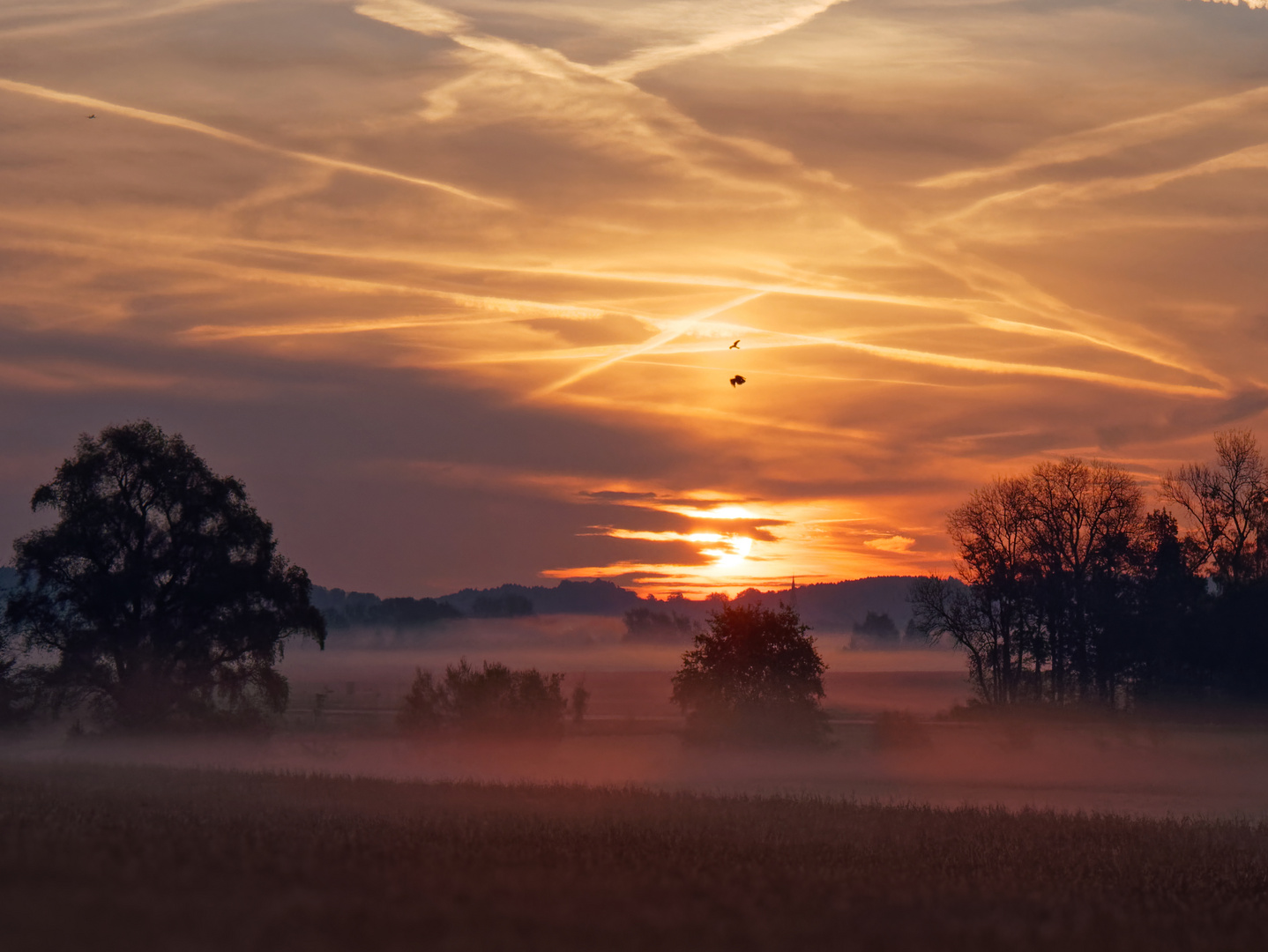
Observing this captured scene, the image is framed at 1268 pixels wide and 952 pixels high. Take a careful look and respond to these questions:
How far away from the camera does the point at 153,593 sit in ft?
142

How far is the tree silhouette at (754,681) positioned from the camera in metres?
63.1

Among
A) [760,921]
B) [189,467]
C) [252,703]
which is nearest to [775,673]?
[252,703]

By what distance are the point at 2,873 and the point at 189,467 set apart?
3457 centimetres

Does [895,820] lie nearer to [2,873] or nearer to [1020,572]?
[2,873]

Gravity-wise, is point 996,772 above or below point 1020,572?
below

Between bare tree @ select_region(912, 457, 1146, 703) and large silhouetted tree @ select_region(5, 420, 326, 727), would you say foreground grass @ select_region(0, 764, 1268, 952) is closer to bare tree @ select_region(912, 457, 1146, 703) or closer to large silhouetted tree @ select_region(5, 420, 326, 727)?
large silhouetted tree @ select_region(5, 420, 326, 727)

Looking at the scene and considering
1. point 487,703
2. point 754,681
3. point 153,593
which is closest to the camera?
point 153,593

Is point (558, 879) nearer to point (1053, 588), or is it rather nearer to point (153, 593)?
point (153, 593)

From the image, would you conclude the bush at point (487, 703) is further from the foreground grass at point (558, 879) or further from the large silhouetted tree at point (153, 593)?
the foreground grass at point (558, 879)

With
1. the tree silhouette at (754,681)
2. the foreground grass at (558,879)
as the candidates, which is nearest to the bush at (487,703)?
the tree silhouette at (754,681)

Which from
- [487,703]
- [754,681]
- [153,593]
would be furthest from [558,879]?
[487,703]

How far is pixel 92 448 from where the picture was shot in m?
43.6

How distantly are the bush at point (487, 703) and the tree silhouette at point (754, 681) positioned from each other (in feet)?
31.0

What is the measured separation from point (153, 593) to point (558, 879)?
33.1 meters
